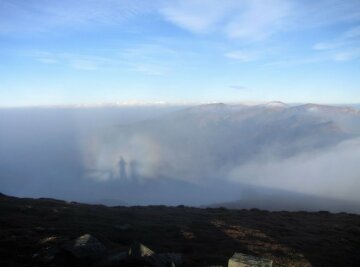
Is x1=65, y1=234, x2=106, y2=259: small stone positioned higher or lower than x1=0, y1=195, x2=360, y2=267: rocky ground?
higher

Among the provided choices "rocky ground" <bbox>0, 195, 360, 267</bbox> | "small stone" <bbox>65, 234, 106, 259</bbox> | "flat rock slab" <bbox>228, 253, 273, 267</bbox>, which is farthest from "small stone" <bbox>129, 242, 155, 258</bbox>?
"flat rock slab" <bbox>228, 253, 273, 267</bbox>

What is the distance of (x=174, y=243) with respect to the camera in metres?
37.2

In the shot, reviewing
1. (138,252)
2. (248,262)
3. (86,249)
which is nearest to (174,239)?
(86,249)

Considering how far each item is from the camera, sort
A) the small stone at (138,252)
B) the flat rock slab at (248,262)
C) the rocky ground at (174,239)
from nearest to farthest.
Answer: the flat rock slab at (248,262) → the small stone at (138,252) → the rocky ground at (174,239)

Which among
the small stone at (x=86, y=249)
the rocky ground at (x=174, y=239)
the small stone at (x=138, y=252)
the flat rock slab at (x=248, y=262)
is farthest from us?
the rocky ground at (x=174, y=239)

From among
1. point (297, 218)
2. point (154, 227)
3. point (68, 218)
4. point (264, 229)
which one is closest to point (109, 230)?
point (154, 227)

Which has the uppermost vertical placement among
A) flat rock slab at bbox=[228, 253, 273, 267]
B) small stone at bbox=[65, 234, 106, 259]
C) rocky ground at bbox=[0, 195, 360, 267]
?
flat rock slab at bbox=[228, 253, 273, 267]

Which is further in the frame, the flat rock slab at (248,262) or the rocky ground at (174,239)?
the rocky ground at (174,239)

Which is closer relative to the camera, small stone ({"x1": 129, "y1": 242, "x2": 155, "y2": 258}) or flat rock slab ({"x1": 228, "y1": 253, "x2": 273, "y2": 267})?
flat rock slab ({"x1": 228, "y1": 253, "x2": 273, "y2": 267})

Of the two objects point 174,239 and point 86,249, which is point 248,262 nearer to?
point 86,249

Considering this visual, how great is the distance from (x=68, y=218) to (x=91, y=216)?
4509 millimetres

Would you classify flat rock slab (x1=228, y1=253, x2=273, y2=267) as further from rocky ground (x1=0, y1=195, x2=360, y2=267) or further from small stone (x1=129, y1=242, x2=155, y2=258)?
small stone (x1=129, y1=242, x2=155, y2=258)

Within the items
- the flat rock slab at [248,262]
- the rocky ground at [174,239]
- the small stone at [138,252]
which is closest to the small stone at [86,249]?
the rocky ground at [174,239]

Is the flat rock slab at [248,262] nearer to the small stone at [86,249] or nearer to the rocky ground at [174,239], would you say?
the rocky ground at [174,239]
